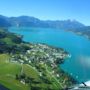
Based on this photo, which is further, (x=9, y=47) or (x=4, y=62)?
(x=9, y=47)

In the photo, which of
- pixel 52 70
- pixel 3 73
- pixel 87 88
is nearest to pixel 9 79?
pixel 3 73

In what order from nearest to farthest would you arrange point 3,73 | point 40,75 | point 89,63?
point 3,73
point 40,75
point 89,63

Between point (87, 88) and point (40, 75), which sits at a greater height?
point (87, 88)

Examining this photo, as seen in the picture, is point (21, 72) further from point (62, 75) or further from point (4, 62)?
point (62, 75)

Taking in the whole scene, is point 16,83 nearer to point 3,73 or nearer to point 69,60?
point 3,73

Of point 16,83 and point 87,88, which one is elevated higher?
point 87,88

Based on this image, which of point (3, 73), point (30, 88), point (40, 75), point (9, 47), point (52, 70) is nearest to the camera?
point (30, 88)

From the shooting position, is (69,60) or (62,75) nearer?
(62,75)

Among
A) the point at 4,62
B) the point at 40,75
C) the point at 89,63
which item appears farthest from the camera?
the point at 89,63

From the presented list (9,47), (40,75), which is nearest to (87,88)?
(40,75)

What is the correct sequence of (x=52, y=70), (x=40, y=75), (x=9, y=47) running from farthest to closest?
(x=9, y=47)
(x=52, y=70)
(x=40, y=75)
